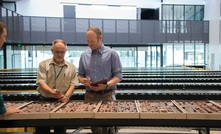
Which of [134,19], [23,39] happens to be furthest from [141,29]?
[23,39]

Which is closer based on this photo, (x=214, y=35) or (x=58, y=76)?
(x=58, y=76)

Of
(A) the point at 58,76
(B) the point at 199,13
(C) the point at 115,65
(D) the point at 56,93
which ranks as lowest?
(D) the point at 56,93

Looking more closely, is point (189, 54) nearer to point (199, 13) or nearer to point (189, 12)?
point (189, 12)

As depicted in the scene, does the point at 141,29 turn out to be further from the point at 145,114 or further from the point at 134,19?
the point at 145,114

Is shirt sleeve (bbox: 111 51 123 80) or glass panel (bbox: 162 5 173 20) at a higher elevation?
glass panel (bbox: 162 5 173 20)

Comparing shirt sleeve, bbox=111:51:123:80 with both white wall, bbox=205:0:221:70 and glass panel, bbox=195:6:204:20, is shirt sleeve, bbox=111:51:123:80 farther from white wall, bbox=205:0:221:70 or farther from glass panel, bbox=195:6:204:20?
glass panel, bbox=195:6:204:20

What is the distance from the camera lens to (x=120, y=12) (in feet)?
55.3

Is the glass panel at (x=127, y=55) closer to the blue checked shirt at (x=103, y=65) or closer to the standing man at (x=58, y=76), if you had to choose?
the blue checked shirt at (x=103, y=65)

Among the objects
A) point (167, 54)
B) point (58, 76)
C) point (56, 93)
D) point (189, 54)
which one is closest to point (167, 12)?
point (167, 54)

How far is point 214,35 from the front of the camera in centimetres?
1570

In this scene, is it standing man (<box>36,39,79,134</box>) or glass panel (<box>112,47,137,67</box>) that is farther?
glass panel (<box>112,47,137,67</box>)

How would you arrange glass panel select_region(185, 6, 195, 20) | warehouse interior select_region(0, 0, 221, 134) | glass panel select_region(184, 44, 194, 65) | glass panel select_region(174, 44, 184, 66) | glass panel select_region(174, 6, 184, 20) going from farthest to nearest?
1. glass panel select_region(185, 6, 195, 20)
2. glass panel select_region(174, 6, 184, 20)
3. glass panel select_region(184, 44, 194, 65)
4. glass panel select_region(174, 44, 184, 66)
5. warehouse interior select_region(0, 0, 221, 134)

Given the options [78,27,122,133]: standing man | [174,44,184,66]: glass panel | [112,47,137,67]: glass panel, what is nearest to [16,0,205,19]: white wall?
[112,47,137,67]: glass panel

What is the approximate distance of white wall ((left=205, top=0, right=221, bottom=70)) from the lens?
15.5 meters
